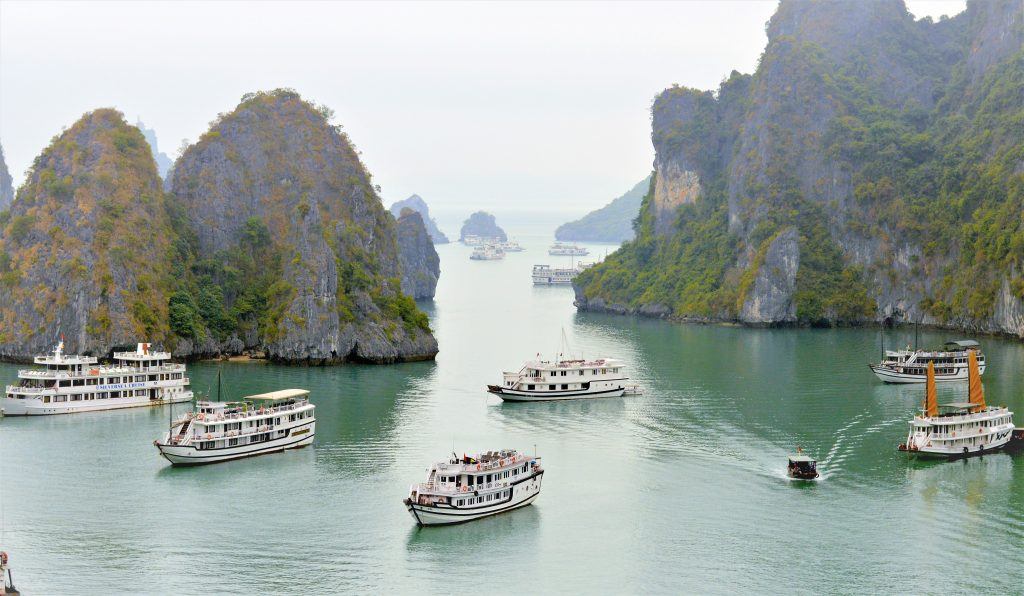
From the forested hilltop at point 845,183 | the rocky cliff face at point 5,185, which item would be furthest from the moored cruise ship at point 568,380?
the rocky cliff face at point 5,185

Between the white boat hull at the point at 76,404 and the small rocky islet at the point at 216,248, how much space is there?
49.3ft

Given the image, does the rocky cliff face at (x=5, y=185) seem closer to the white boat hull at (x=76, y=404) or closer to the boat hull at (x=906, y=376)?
the white boat hull at (x=76, y=404)

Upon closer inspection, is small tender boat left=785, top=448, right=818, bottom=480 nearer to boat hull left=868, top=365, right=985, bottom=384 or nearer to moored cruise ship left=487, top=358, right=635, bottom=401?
moored cruise ship left=487, top=358, right=635, bottom=401

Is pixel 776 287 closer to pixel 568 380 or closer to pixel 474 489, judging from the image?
pixel 568 380

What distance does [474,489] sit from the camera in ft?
173

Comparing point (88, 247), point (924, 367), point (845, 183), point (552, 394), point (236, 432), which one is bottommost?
point (236, 432)

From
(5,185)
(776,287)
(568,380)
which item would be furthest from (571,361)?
(5,185)

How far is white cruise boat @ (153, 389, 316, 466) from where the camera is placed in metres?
62.6

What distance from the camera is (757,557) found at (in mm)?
47938

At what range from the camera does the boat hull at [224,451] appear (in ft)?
205

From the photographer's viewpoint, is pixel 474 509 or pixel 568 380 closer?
pixel 474 509

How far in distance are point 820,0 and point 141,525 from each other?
155 meters

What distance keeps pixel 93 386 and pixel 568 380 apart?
3217 cm

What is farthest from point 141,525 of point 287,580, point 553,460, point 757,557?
point 757,557
